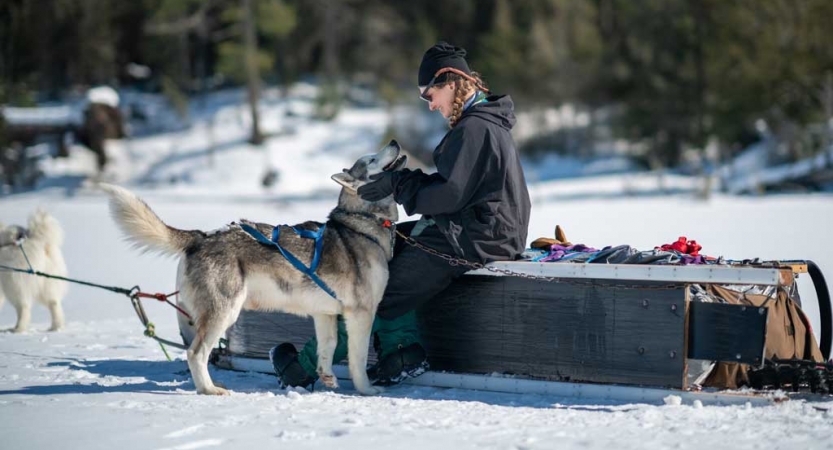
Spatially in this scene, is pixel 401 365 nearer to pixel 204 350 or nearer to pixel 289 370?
pixel 289 370

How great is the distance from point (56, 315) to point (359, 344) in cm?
337

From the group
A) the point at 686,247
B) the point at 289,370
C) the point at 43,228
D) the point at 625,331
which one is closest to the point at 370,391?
the point at 289,370

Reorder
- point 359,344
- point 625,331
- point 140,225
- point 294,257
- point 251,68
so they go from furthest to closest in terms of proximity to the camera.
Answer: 1. point 251,68
2. point 359,344
3. point 294,257
4. point 140,225
5. point 625,331

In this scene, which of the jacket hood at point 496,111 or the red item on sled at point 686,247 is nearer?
the jacket hood at point 496,111

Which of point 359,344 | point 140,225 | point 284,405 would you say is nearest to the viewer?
point 284,405

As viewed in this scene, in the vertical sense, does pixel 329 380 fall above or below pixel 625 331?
below

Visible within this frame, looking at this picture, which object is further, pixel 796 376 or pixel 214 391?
pixel 214 391

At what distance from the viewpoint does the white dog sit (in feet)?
22.4

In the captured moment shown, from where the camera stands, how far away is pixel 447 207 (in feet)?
15.0

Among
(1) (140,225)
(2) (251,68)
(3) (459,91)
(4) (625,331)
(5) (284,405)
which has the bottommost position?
(5) (284,405)

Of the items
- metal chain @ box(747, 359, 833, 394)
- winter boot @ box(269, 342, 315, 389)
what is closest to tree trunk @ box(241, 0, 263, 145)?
winter boot @ box(269, 342, 315, 389)

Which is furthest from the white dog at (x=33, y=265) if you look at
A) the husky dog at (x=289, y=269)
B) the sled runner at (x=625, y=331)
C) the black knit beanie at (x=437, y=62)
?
the black knit beanie at (x=437, y=62)

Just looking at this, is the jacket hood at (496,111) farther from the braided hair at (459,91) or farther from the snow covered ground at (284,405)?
the snow covered ground at (284,405)

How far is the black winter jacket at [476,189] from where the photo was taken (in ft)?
15.0
